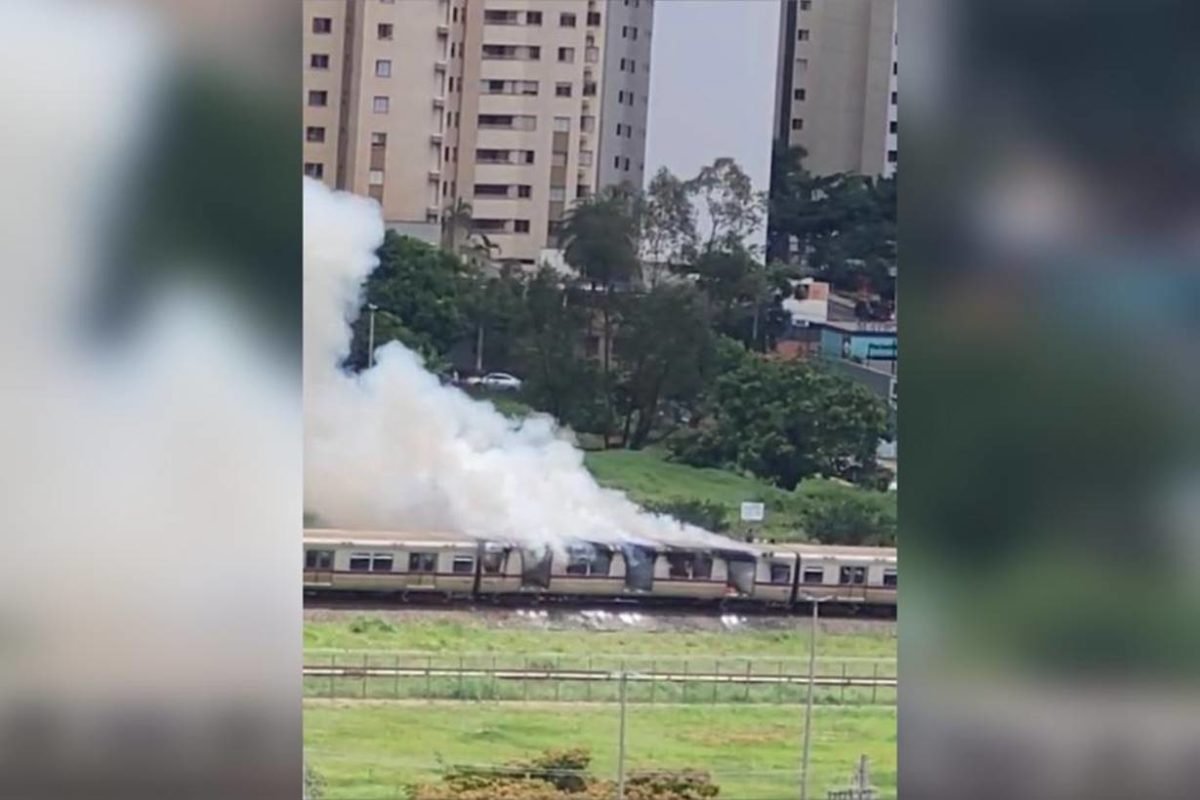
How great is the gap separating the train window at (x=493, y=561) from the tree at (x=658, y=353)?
0.33 m

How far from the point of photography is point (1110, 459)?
1.98 metres

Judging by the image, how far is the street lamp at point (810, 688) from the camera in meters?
2.71

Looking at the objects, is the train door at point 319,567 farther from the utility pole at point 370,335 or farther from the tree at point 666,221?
the tree at point 666,221

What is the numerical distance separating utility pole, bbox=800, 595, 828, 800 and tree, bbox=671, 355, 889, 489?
10.1 inches

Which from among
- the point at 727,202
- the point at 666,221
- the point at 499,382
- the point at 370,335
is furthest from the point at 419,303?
the point at 727,202

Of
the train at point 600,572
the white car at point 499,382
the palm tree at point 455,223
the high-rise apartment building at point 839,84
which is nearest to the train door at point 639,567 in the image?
the train at point 600,572

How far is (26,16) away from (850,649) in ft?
6.10

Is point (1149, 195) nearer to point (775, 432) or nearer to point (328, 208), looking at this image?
point (775, 432)

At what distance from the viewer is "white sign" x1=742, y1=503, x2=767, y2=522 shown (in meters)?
2.70

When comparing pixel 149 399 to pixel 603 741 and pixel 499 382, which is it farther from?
pixel 603 741

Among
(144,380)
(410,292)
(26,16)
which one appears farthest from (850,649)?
(26,16)

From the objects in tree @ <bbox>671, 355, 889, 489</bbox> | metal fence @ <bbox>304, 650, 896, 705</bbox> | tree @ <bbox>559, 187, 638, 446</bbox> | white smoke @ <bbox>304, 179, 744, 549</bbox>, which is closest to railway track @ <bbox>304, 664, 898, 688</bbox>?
metal fence @ <bbox>304, 650, 896, 705</bbox>

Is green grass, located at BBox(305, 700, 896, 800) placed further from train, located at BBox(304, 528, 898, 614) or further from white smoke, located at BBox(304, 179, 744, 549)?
white smoke, located at BBox(304, 179, 744, 549)

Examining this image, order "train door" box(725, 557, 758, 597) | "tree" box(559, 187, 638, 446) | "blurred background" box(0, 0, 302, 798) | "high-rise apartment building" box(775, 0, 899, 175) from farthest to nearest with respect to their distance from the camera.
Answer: "train door" box(725, 557, 758, 597) → "tree" box(559, 187, 638, 446) → "high-rise apartment building" box(775, 0, 899, 175) → "blurred background" box(0, 0, 302, 798)
